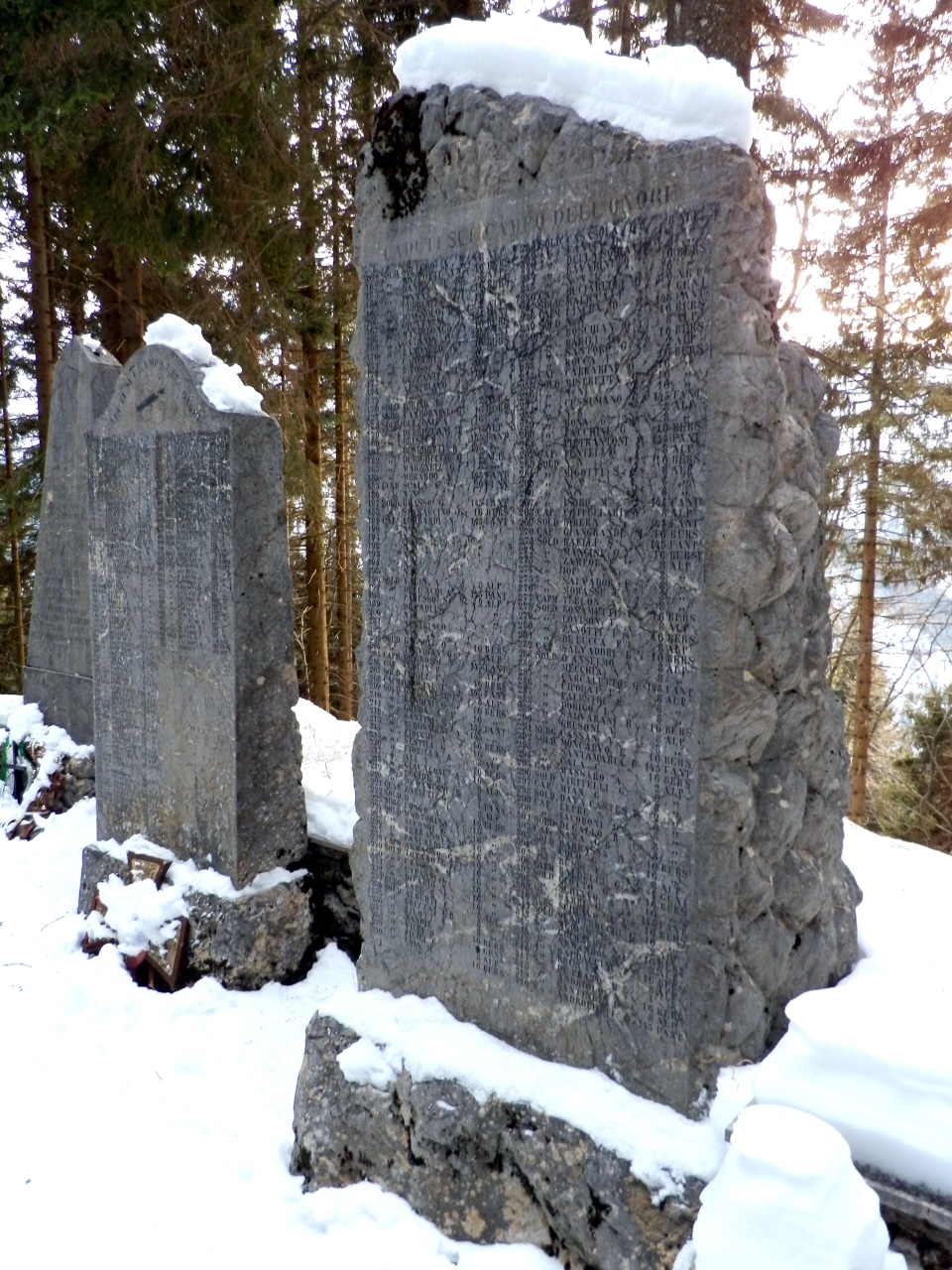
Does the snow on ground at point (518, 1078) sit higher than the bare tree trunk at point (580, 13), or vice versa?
the bare tree trunk at point (580, 13)

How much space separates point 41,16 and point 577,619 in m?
6.48

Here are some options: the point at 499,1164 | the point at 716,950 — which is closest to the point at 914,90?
the point at 716,950

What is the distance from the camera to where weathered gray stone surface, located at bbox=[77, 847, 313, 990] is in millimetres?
4305

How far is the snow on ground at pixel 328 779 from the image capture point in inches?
182

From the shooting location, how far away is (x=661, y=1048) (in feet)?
8.88

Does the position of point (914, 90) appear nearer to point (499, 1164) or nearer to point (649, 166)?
point (649, 166)

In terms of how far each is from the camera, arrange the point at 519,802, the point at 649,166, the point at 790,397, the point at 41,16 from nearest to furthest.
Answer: the point at 649,166
the point at 790,397
the point at 519,802
the point at 41,16

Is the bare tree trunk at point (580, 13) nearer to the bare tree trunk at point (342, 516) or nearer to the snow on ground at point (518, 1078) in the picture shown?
the bare tree trunk at point (342, 516)

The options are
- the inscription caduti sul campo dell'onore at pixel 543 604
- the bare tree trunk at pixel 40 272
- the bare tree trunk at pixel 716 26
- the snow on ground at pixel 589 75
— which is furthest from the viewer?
the bare tree trunk at pixel 40 272

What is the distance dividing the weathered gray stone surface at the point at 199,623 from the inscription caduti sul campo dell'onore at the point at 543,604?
3.78 ft

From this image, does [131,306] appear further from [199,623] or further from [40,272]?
[199,623]

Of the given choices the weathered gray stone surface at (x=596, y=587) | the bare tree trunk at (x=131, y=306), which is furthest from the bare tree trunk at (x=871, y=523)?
the bare tree trunk at (x=131, y=306)

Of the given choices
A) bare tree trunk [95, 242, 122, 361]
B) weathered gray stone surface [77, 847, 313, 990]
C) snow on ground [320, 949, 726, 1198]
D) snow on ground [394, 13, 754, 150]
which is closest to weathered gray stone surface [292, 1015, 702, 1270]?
snow on ground [320, 949, 726, 1198]

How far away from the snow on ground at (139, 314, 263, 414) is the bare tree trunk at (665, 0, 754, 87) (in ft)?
12.4
